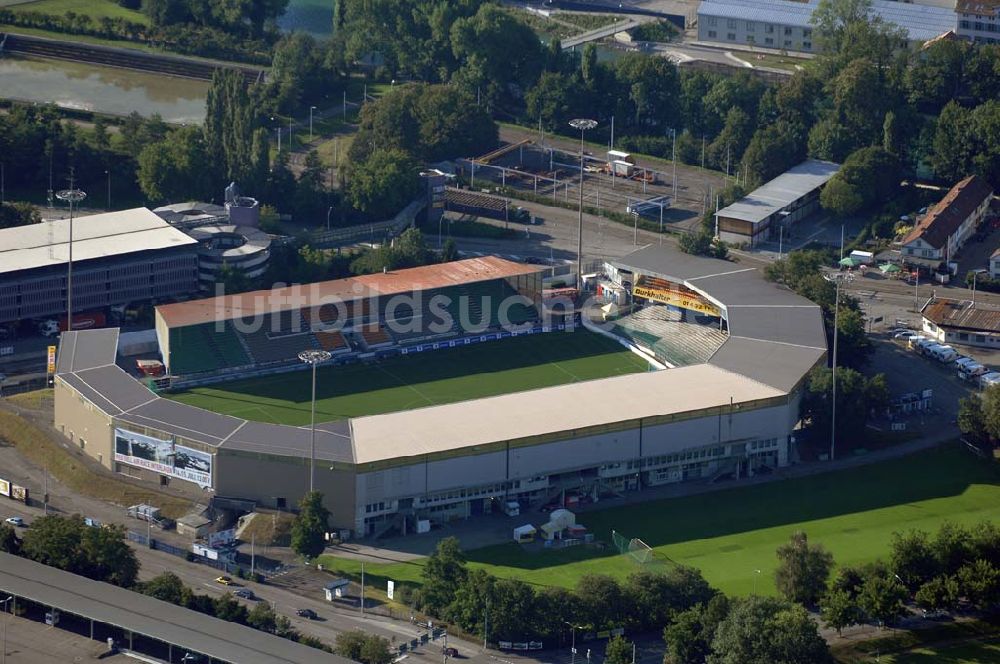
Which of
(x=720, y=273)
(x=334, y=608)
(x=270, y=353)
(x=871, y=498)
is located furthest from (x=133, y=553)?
(x=720, y=273)

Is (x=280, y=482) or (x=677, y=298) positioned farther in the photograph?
(x=677, y=298)

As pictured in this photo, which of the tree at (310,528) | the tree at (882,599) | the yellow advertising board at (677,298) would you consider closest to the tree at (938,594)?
the tree at (882,599)

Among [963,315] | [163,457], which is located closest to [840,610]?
[163,457]

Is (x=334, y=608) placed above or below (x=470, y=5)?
below

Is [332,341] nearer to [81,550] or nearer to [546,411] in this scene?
[546,411]

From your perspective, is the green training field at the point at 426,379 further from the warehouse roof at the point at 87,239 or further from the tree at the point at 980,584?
the tree at the point at 980,584

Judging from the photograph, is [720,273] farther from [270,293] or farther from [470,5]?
[470,5]
